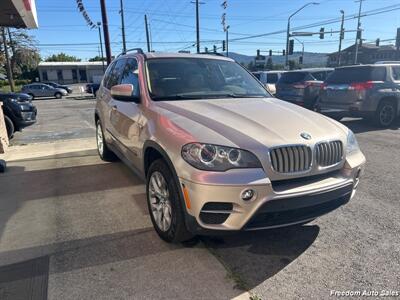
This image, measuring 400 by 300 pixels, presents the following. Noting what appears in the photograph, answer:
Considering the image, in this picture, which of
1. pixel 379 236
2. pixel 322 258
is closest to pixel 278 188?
pixel 322 258

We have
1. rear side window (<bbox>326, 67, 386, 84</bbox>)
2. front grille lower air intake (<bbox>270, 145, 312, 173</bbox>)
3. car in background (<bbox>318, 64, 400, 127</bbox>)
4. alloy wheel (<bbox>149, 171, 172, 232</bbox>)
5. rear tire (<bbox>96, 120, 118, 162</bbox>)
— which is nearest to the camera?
front grille lower air intake (<bbox>270, 145, 312, 173</bbox>)

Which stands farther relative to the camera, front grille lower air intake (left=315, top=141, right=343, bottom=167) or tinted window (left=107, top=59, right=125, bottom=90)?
tinted window (left=107, top=59, right=125, bottom=90)

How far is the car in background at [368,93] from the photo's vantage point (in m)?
9.30

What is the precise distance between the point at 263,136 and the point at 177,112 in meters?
0.92

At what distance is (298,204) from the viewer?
276cm

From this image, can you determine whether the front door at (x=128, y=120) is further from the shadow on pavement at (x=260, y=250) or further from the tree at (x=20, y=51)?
the tree at (x=20, y=51)

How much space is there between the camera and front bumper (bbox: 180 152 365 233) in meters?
2.61

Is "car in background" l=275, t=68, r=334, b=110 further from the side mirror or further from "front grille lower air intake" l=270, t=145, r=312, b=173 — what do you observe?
"front grille lower air intake" l=270, t=145, r=312, b=173

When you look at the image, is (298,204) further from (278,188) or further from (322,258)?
(322,258)

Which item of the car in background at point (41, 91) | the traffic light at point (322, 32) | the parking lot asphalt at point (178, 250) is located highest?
the traffic light at point (322, 32)

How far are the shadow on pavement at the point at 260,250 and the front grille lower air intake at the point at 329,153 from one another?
0.84m

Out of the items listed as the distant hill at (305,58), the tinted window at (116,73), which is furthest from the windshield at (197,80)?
the distant hill at (305,58)

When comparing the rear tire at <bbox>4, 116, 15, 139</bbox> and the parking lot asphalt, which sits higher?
the rear tire at <bbox>4, 116, 15, 139</bbox>

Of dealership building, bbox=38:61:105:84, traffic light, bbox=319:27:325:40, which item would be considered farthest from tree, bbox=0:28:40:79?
traffic light, bbox=319:27:325:40
